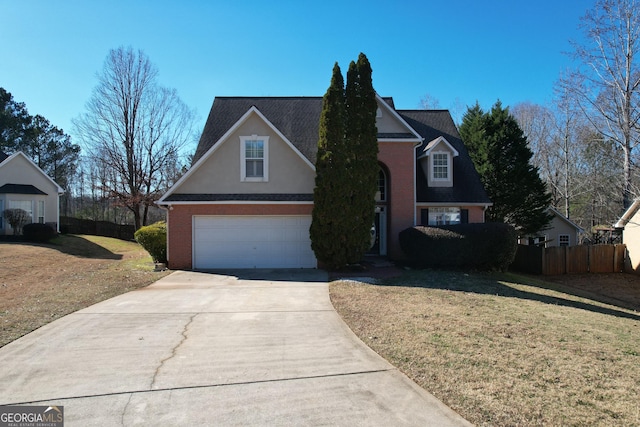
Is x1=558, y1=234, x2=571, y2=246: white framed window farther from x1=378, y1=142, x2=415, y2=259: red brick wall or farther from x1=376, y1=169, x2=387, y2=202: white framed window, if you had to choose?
x1=376, y1=169, x2=387, y2=202: white framed window

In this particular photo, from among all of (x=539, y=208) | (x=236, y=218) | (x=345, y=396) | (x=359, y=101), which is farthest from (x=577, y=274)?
(x=345, y=396)

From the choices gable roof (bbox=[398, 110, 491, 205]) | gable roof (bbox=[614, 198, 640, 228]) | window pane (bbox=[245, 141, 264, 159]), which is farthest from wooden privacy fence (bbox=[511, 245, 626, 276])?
window pane (bbox=[245, 141, 264, 159])

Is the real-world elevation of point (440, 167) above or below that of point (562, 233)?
above

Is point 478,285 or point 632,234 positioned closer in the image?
point 478,285

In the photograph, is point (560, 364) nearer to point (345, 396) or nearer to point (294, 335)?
point (345, 396)

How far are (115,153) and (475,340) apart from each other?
111ft

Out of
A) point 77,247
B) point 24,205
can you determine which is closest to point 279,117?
point 77,247

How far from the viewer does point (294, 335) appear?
22.0 feet

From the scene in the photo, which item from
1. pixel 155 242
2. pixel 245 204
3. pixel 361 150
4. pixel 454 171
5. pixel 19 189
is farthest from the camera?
pixel 19 189

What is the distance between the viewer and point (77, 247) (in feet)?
83.3

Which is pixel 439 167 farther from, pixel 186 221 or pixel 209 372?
pixel 209 372

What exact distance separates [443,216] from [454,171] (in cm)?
260

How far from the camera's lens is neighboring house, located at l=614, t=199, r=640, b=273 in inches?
800

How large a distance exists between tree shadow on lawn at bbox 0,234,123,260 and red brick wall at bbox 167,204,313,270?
9.40m
